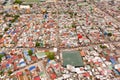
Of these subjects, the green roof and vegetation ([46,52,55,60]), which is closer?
the green roof

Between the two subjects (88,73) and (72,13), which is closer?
(88,73)

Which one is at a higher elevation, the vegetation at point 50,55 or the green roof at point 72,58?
the vegetation at point 50,55

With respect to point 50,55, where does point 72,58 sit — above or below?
below

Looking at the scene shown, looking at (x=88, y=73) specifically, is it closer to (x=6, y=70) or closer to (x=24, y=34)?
(x=6, y=70)

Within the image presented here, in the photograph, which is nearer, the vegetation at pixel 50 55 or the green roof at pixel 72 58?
the green roof at pixel 72 58

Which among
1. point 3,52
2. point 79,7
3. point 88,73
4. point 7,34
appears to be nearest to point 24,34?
point 7,34

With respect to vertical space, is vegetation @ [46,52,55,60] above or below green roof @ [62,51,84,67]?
above

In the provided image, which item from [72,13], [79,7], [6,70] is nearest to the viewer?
[6,70]

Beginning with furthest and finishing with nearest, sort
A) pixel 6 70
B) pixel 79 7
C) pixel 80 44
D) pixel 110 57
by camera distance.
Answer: pixel 79 7, pixel 80 44, pixel 110 57, pixel 6 70
